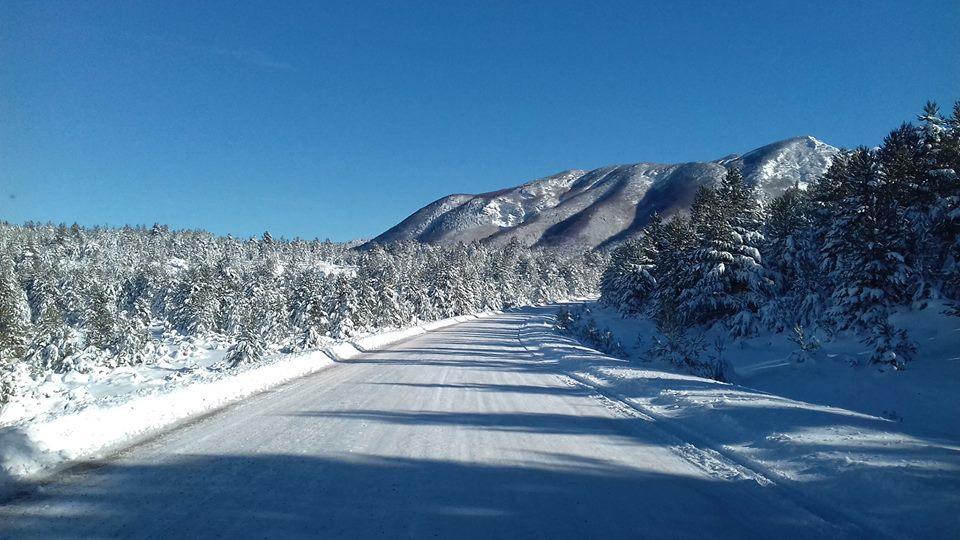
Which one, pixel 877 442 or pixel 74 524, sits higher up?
pixel 74 524

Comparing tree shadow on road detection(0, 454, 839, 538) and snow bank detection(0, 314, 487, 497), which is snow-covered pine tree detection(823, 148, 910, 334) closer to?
tree shadow on road detection(0, 454, 839, 538)

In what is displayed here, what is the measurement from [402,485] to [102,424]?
4.71m

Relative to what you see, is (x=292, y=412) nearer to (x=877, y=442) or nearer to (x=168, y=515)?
(x=168, y=515)

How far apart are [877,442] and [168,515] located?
9.15 metres

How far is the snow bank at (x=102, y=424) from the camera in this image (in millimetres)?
5277

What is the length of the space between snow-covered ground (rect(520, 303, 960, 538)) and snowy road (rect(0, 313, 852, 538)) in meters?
0.84

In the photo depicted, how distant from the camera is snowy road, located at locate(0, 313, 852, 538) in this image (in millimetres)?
4266

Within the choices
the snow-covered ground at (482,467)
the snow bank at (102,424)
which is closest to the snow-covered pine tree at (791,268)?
the snow-covered ground at (482,467)

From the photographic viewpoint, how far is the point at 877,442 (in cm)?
671

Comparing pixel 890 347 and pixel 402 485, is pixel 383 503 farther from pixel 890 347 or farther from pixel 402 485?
pixel 890 347

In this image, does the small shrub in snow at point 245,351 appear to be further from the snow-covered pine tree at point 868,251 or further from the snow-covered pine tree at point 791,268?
the snow-covered pine tree at point 791,268

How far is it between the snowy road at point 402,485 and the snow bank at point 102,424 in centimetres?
38

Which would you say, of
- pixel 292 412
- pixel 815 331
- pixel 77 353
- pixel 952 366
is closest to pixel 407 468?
pixel 292 412

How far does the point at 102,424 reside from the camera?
6512 mm
